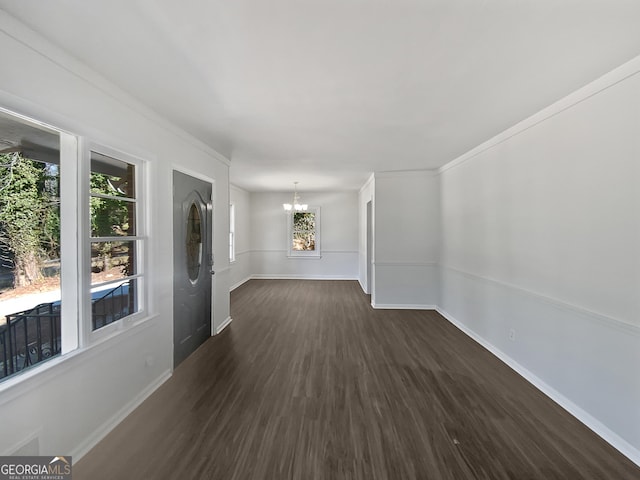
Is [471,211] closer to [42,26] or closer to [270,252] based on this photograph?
[42,26]

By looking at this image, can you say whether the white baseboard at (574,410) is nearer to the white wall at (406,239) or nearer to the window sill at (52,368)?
the white wall at (406,239)

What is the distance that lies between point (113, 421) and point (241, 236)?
582cm

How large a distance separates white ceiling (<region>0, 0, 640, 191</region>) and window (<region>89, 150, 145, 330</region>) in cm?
68

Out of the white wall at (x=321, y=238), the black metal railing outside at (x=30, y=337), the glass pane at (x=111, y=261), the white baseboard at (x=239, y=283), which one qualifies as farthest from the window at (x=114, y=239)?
the white wall at (x=321, y=238)

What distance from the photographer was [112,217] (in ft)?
7.34

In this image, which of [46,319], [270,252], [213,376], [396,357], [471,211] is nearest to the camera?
[46,319]

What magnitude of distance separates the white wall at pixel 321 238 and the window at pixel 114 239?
5854 mm

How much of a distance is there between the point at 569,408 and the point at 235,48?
3.72 m

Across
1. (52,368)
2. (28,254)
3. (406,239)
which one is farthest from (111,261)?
(406,239)

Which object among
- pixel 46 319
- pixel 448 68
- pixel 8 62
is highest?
pixel 448 68

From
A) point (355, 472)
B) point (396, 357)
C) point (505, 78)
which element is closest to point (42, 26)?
point (505, 78)

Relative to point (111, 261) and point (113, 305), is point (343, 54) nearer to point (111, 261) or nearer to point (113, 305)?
point (111, 261)

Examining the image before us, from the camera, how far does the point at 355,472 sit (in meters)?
1.70

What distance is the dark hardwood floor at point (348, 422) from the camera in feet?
5.71
